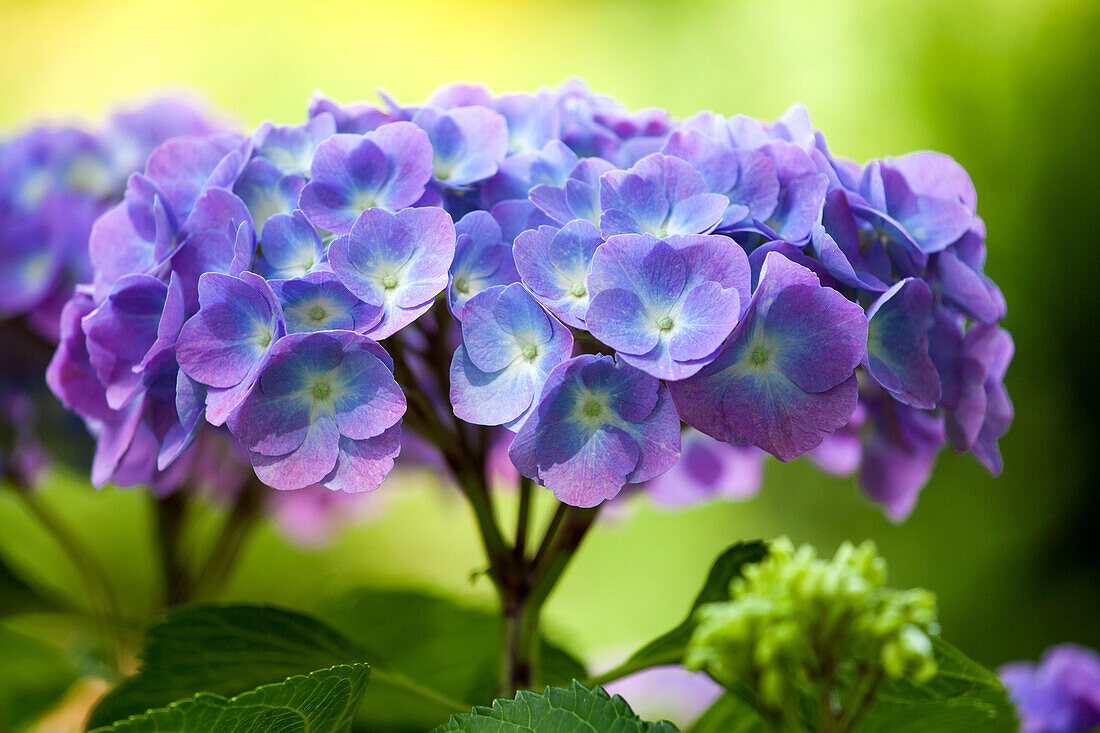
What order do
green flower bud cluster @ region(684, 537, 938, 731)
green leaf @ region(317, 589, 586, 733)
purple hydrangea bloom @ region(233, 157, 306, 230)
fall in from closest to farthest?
green flower bud cluster @ region(684, 537, 938, 731) < purple hydrangea bloom @ region(233, 157, 306, 230) < green leaf @ region(317, 589, 586, 733)

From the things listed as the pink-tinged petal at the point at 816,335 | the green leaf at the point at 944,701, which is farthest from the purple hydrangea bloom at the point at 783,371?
the green leaf at the point at 944,701

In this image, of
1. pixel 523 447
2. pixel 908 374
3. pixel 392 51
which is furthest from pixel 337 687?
pixel 392 51

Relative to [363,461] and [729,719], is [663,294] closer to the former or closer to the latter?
[363,461]

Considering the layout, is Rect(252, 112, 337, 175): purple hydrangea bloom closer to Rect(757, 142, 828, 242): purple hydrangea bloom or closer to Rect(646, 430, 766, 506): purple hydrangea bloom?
Rect(757, 142, 828, 242): purple hydrangea bloom

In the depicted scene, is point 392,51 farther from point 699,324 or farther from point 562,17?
point 699,324

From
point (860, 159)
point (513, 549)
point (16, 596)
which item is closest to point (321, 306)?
point (513, 549)

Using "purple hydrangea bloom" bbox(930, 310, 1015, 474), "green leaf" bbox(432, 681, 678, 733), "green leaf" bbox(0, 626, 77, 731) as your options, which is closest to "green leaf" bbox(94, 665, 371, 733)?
"green leaf" bbox(432, 681, 678, 733)

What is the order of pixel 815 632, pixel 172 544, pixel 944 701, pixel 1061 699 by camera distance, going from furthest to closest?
pixel 172 544 < pixel 1061 699 < pixel 944 701 < pixel 815 632
